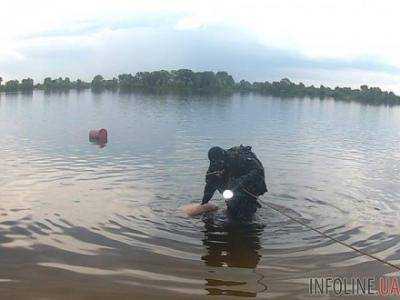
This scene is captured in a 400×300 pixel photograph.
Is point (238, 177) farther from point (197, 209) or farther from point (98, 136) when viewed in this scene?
point (98, 136)

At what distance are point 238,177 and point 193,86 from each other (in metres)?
158

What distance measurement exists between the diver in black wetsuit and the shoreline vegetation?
486 ft

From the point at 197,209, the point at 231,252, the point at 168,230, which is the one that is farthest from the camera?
the point at 197,209

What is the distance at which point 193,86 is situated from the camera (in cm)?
16838

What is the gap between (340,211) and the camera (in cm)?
1372

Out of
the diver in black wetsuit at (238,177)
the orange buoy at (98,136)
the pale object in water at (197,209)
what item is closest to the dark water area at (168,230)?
the pale object in water at (197,209)

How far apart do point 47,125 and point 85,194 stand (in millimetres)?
25096

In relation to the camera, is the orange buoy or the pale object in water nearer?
the pale object in water

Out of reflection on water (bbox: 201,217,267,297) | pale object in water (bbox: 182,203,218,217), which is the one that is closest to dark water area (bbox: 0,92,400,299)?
reflection on water (bbox: 201,217,267,297)

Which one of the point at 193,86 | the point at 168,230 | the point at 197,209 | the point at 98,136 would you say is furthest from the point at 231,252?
the point at 193,86

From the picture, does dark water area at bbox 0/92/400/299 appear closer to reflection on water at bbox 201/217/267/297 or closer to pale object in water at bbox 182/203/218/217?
reflection on water at bbox 201/217/267/297

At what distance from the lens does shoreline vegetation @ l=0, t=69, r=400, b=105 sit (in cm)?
16575

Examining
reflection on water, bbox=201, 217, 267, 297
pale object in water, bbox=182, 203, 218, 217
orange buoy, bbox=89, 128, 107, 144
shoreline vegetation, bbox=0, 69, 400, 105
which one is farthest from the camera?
shoreline vegetation, bbox=0, 69, 400, 105

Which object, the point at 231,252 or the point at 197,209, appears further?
the point at 197,209
